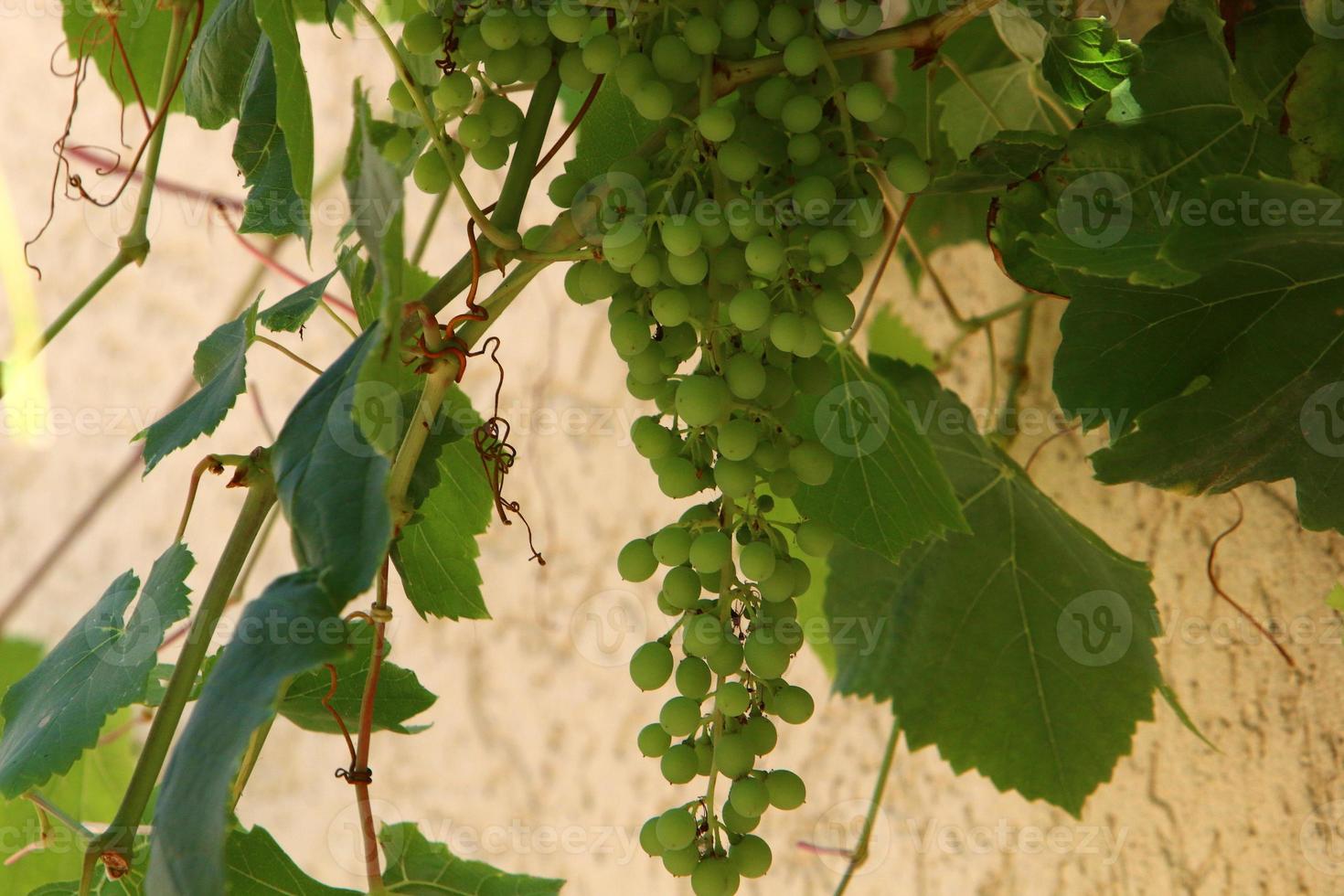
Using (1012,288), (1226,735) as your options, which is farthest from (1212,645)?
(1012,288)

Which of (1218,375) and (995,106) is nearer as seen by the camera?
(1218,375)

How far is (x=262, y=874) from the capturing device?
455 mm

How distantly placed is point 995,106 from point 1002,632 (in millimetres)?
280

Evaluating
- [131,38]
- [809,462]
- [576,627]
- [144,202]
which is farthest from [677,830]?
[576,627]

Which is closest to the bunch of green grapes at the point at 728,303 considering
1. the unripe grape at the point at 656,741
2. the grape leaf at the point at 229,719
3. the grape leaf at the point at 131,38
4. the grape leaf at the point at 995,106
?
the unripe grape at the point at 656,741

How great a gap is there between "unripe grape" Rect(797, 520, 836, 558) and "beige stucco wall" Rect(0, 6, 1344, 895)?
0.29m

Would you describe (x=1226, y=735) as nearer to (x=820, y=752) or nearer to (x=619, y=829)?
(x=820, y=752)

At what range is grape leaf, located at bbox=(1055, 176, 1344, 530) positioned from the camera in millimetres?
399

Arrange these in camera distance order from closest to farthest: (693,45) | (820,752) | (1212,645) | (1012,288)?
1. (693,45)
2. (1212,645)
3. (1012,288)
4. (820,752)

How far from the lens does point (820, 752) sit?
2.88 feet

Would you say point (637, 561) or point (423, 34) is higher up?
point (423, 34)

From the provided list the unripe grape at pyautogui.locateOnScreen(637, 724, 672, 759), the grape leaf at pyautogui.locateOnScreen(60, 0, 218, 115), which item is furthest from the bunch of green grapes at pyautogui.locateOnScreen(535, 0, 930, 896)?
the grape leaf at pyautogui.locateOnScreen(60, 0, 218, 115)

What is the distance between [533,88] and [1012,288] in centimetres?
40

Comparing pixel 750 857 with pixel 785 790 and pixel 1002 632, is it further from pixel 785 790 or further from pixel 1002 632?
pixel 1002 632
